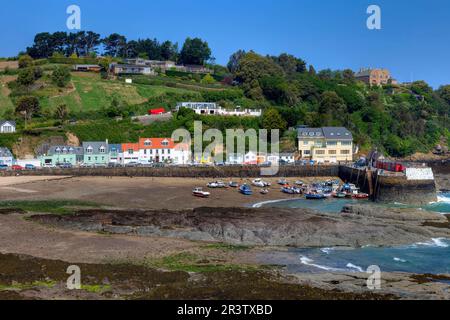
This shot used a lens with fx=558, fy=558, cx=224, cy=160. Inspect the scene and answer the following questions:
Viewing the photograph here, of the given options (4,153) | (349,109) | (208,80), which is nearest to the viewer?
(4,153)

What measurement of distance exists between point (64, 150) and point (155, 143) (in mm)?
12212

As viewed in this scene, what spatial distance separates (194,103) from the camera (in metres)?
93.2

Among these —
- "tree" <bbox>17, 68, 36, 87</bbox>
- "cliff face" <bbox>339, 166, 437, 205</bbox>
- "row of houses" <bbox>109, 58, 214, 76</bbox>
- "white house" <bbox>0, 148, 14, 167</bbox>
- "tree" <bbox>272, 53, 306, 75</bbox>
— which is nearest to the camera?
"cliff face" <bbox>339, 166, 437, 205</bbox>

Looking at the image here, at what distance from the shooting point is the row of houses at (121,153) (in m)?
72.8

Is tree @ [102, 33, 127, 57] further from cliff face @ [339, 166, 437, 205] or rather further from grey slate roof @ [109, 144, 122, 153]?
cliff face @ [339, 166, 437, 205]

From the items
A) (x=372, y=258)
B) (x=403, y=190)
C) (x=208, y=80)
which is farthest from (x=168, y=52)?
(x=372, y=258)

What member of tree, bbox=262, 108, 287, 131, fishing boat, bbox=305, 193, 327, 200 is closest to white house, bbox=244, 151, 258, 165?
tree, bbox=262, 108, 287, 131

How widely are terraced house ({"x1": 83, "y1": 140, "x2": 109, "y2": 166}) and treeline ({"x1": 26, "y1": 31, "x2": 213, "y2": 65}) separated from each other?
2526 inches

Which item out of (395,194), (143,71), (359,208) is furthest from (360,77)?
(359,208)

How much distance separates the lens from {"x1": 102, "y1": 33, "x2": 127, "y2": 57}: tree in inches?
5591

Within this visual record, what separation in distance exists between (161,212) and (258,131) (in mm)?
45175

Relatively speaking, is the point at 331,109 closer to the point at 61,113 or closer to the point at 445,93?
the point at 61,113

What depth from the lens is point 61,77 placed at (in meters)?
101
